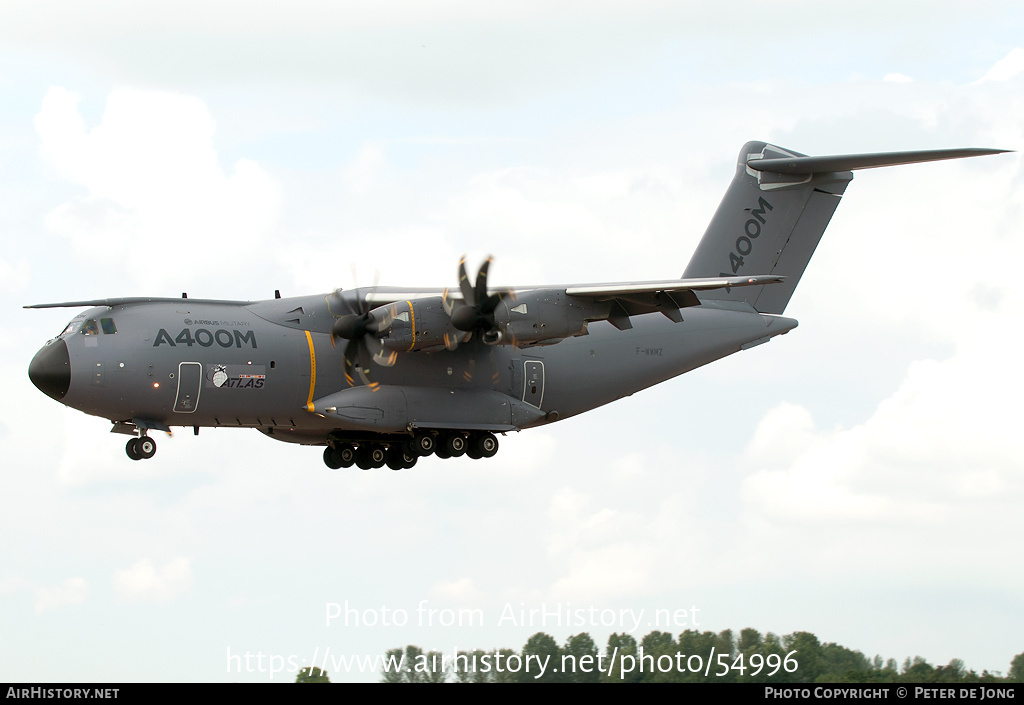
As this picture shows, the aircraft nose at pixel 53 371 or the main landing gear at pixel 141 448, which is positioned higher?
the aircraft nose at pixel 53 371

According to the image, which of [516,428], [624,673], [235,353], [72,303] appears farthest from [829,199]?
[72,303]

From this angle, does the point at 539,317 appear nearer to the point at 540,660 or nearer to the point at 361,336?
the point at 361,336

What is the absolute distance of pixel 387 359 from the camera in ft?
77.5

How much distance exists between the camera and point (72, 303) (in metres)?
23.5

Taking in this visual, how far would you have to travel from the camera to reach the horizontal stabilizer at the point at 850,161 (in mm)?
25672

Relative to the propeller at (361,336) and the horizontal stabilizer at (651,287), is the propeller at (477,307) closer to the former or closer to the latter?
the propeller at (361,336)

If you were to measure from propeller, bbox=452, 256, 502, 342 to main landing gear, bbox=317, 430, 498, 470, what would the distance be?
9.21ft

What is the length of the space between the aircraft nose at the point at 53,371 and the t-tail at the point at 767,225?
1223 centimetres

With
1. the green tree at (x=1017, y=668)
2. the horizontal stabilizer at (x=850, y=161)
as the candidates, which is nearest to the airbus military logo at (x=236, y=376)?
the horizontal stabilizer at (x=850, y=161)

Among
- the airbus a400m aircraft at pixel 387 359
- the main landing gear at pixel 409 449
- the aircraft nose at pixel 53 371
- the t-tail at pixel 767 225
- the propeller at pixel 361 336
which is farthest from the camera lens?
the t-tail at pixel 767 225

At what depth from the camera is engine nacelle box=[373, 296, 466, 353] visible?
23.4m

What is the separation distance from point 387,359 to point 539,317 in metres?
2.61
